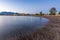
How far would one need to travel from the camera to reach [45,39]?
571 cm

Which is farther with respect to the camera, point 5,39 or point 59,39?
point 5,39

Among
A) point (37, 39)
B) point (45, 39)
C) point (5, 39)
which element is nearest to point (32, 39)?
point (37, 39)

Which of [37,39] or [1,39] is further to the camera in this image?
[1,39]

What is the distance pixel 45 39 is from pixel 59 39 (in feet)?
2.48

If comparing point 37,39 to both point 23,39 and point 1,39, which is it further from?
point 1,39

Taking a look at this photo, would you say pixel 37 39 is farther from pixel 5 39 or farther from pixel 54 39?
pixel 5 39

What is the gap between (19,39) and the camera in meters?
5.93

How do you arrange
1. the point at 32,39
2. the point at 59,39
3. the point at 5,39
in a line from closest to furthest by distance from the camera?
1. the point at 59,39
2. the point at 32,39
3. the point at 5,39

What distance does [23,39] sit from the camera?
19.5ft

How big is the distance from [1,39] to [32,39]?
7.27 feet

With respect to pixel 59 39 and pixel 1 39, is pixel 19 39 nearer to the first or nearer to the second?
pixel 1 39

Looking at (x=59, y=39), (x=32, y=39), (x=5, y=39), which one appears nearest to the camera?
(x=59, y=39)

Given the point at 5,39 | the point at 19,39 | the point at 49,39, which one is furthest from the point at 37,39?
the point at 5,39

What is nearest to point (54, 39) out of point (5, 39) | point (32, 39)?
point (32, 39)
